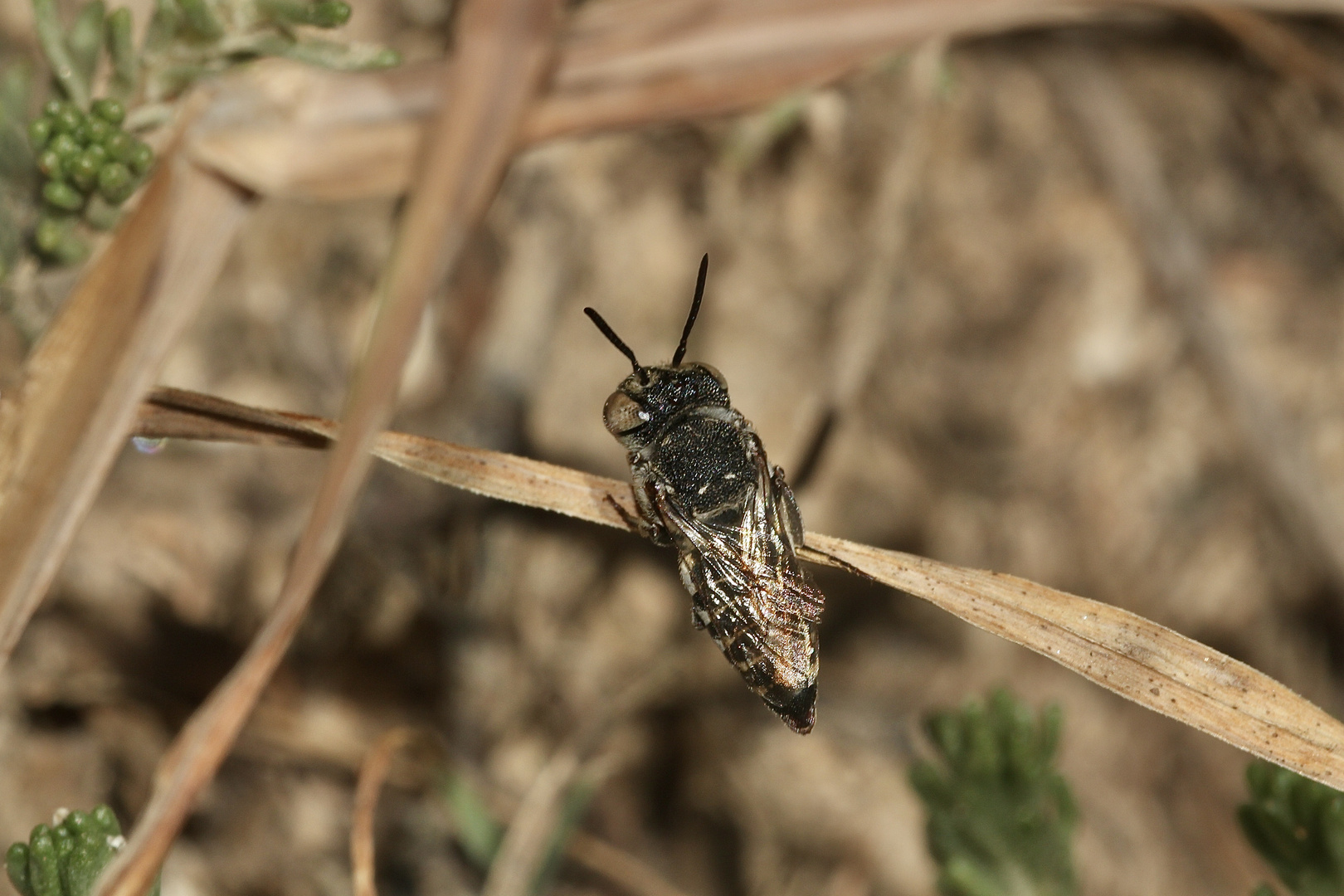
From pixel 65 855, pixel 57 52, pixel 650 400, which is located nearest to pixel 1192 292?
pixel 650 400

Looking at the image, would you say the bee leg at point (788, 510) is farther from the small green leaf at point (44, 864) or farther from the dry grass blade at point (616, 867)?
the small green leaf at point (44, 864)

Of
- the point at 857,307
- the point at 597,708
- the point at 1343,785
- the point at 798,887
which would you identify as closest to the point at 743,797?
the point at 798,887

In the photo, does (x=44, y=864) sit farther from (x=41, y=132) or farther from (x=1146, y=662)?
(x=1146, y=662)

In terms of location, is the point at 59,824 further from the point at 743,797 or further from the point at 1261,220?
the point at 1261,220

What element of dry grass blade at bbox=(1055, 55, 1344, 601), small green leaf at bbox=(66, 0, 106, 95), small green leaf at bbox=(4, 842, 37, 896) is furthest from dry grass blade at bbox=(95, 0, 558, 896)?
dry grass blade at bbox=(1055, 55, 1344, 601)

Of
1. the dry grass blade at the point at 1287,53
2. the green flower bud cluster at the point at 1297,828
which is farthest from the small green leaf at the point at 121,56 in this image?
the dry grass blade at the point at 1287,53

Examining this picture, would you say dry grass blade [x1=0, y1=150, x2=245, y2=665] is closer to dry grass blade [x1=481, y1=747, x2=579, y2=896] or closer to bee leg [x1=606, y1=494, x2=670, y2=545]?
bee leg [x1=606, y1=494, x2=670, y2=545]
